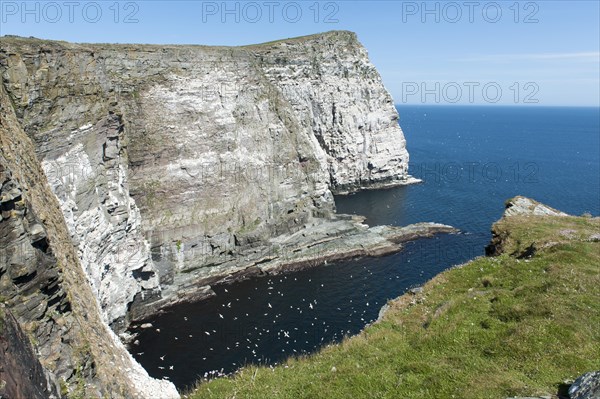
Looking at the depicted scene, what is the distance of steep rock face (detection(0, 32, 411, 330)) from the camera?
33594mm

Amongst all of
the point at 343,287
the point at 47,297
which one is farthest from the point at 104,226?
the point at 343,287

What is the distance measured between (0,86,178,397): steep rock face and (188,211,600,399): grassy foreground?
4.63 metres

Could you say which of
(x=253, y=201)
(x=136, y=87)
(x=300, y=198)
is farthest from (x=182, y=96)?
(x=300, y=198)

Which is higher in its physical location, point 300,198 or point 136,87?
point 136,87

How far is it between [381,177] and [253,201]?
1746 inches

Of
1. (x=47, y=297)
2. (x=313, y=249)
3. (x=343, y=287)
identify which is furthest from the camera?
(x=313, y=249)

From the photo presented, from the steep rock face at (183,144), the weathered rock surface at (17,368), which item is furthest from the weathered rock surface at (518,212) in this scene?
the steep rock face at (183,144)

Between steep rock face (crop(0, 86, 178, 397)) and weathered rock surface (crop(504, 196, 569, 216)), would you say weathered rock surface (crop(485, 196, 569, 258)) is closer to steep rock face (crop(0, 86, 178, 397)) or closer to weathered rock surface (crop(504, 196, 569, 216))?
weathered rock surface (crop(504, 196, 569, 216))

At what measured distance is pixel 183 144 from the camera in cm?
5544

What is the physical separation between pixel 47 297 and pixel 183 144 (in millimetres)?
40915

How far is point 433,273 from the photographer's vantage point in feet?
178

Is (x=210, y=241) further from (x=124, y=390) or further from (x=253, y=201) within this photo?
(x=124, y=390)

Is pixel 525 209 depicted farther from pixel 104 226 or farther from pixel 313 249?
pixel 104 226

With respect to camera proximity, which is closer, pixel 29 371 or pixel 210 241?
pixel 29 371
